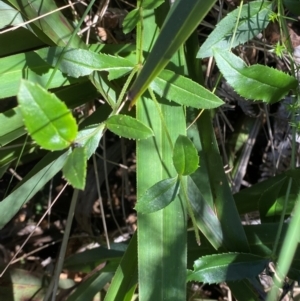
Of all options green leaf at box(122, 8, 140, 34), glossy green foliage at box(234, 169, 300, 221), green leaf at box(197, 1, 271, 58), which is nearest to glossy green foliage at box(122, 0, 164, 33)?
green leaf at box(122, 8, 140, 34)

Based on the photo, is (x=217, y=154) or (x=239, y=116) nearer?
(x=217, y=154)

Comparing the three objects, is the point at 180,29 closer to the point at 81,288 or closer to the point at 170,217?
the point at 170,217

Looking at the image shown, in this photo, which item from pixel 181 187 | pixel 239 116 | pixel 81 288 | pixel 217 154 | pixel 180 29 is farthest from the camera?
pixel 239 116

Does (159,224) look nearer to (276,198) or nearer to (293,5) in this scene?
(276,198)

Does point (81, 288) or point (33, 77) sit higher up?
point (33, 77)

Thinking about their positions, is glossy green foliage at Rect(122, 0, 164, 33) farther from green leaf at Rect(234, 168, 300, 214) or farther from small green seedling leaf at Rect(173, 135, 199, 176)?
green leaf at Rect(234, 168, 300, 214)

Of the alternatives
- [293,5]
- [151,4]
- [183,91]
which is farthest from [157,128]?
[293,5]

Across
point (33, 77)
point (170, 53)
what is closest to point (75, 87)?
point (33, 77)
